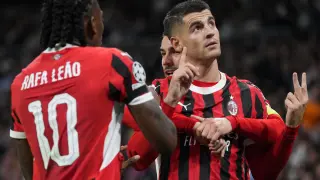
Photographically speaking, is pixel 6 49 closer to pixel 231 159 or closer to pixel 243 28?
pixel 243 28

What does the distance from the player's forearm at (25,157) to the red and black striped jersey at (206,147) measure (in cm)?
76

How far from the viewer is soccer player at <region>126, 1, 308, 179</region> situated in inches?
152

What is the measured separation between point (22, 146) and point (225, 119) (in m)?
1.08

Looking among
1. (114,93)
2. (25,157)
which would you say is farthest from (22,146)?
(114,93)

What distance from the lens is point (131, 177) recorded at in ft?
28.9

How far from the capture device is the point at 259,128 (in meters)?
3.85

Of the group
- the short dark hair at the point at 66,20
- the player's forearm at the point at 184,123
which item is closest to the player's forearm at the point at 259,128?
the player's forearm at the point at 184,123

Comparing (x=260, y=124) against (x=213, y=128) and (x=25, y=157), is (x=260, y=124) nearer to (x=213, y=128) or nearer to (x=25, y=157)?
(x=213, y=128)

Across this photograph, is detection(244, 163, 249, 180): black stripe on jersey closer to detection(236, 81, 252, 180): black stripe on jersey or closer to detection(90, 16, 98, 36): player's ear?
detection(236, 81, 252, 180): black stripe on jersey

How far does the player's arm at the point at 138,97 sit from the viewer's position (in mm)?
3130

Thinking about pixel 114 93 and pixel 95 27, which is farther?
pixel 95 27

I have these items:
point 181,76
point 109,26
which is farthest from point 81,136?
point 109,26

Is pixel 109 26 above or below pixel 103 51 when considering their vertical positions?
below

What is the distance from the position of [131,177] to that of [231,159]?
5011mm
